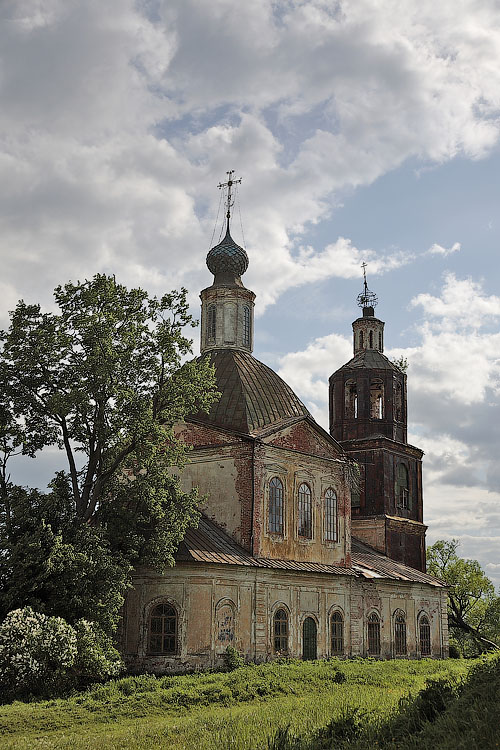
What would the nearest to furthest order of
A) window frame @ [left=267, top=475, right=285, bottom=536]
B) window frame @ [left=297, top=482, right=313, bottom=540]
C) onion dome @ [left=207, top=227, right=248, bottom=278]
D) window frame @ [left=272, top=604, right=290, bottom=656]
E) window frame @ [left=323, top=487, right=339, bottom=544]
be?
window frame @ [left=272, top=604, right=290, bottom=656] → window frame @ [left=267, top=475, right=285, bottom=536] → window frame @ [left=297, top=482, right=313, bottom=540] → window frame @ [left=323, top=487, right=339, bottom=544] → onion dome @ [left=207, top=227, right=248, bottom=278]

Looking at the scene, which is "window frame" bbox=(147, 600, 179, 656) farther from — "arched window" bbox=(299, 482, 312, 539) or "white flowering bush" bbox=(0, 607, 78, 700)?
"arched window" bbox=(299, 482, 312, 539)

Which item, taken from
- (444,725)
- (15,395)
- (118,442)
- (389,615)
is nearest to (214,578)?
(118,442)

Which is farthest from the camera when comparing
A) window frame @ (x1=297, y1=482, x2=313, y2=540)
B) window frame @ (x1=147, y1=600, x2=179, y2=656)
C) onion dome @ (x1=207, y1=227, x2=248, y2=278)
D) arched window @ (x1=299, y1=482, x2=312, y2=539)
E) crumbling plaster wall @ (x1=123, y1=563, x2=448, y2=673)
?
onion dome @ (x1=207, y1=227, x2=248, y2=278)

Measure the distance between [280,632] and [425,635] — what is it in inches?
414

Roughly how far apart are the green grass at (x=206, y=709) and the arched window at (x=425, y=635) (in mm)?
9084

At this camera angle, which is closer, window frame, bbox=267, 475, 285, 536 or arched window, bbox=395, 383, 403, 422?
window frame, bbox=267, 475, 285, 536

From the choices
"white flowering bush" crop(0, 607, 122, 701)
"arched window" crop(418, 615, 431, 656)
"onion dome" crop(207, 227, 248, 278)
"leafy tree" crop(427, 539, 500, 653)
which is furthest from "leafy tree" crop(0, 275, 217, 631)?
"leafy tree" crop(427, 539, 500, 653)

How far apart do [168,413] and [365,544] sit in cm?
2052

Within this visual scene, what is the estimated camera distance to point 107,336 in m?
23.9

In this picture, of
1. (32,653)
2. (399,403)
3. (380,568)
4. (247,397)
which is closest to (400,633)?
(380,568)

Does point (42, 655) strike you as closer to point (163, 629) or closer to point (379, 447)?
point (163, 629)

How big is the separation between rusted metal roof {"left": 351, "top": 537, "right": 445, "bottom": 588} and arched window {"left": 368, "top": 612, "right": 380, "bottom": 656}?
1.70 metres

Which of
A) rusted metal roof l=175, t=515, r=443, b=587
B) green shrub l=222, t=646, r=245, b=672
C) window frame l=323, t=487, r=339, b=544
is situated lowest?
green shrub l=222, t=646, r=245, b=672

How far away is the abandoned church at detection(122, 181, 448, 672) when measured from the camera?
87.0 feet
